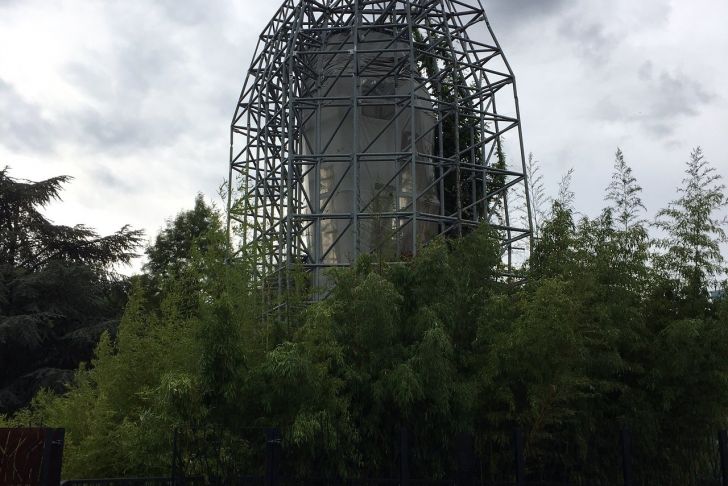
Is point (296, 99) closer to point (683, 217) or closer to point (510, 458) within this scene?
point (683, 217)

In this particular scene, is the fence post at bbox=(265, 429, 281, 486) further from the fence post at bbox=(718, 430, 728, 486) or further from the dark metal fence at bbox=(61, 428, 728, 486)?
the fence post at bbox=(718, 430, 728, 486)

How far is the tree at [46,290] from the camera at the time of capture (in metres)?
23.7

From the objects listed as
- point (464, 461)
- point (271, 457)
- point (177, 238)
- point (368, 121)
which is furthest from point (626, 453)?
point (177, 238)

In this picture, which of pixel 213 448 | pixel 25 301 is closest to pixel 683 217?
pixel 213 448

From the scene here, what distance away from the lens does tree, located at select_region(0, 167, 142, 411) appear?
2372 cm

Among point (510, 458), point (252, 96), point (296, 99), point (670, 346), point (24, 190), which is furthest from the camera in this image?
point (24, 190)

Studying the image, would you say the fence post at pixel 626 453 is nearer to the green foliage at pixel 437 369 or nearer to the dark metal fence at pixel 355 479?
the dark metal fence at pixel 355 479

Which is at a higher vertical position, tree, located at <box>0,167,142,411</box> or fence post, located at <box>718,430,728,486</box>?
tree, located at <box>0,167,142,411</box>

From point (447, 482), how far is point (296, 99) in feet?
40.4

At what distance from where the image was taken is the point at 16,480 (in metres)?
8.98

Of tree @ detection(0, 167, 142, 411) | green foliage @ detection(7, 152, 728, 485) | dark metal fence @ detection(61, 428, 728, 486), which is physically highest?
tree @ detection(0, 167, 142, 411)

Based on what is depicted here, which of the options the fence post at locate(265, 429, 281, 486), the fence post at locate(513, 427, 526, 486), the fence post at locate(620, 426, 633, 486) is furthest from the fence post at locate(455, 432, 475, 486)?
Answer: the fence post at locate(620, 426, 633, 486)

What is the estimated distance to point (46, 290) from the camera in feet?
82.4

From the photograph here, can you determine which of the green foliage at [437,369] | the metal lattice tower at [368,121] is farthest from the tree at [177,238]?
the green foliage at [437,369]
